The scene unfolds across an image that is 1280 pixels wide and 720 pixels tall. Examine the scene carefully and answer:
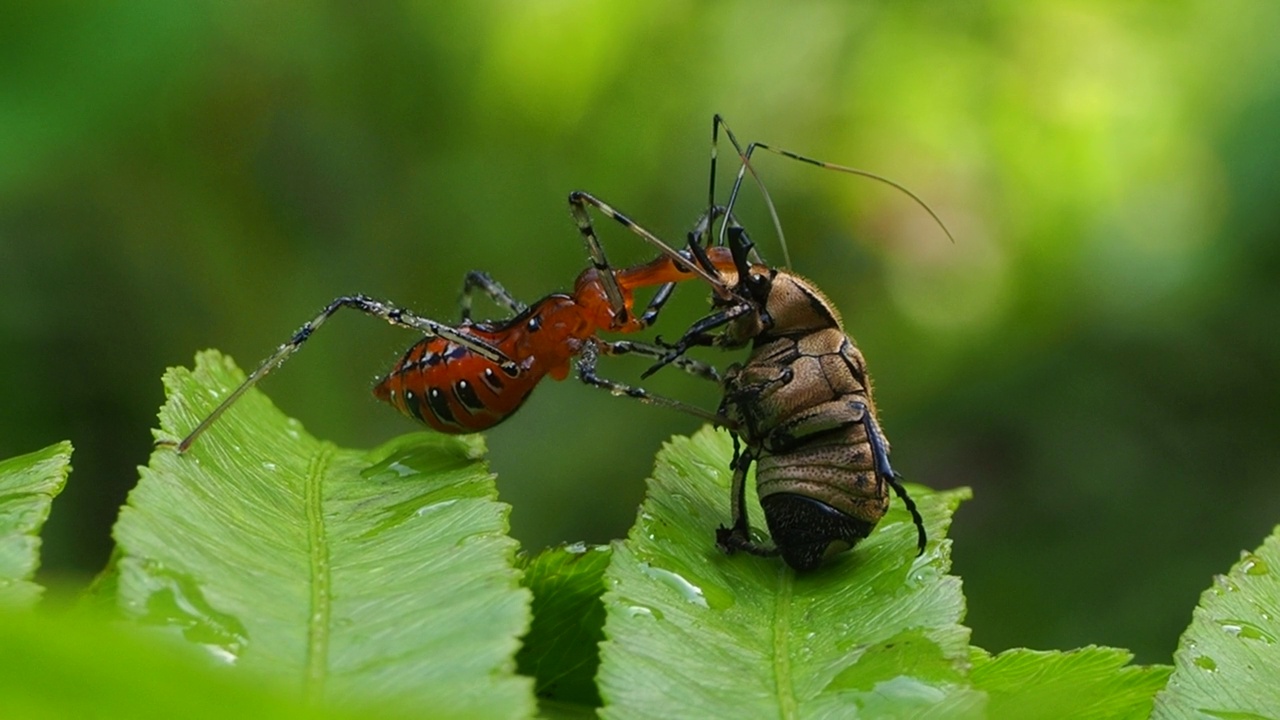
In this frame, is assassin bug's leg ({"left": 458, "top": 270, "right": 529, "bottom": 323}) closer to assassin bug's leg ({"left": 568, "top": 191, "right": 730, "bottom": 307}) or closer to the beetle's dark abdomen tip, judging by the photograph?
assassin bug's leg ({"left": 568, "top": 191, "right": 730, "bottom": 307})

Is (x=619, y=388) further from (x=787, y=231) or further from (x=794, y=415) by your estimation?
(x=787, y=231)

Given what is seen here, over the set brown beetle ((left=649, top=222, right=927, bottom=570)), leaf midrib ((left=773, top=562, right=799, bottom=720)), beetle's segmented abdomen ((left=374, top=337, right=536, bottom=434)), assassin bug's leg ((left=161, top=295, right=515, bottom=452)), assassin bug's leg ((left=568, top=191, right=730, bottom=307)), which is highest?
assassin bug's leg ((left=568, top=191, right=730, bottom=307))

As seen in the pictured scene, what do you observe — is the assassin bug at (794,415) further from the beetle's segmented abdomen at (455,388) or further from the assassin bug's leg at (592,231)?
the beetle's segmented abdomen at (455,388)

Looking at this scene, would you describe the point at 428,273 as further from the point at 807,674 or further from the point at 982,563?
the point at 807,674

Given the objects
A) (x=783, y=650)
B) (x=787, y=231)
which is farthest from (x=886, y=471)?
(x=787, y=231)

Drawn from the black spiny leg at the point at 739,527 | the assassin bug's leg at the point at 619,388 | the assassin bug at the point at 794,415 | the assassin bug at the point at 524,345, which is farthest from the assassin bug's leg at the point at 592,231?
the black spiny leg at the point at 739,527

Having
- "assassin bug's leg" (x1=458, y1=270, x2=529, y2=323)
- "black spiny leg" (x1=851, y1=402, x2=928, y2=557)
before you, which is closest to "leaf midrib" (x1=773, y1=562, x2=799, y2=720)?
"black spiny leg" (x1=851, y1=402, x2=928, y2=557)
